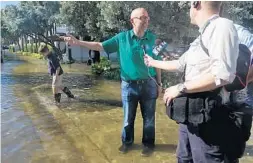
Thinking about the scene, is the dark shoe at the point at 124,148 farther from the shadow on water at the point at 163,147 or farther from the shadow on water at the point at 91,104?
the shadow on water at the point at 91,104

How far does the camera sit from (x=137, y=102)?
4.99 meters

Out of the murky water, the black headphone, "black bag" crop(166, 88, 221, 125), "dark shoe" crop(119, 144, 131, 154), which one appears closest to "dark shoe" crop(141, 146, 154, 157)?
"dark shoe" crop(119, 144, 131, 154)

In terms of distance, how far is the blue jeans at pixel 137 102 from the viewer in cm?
484

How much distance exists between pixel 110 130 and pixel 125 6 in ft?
Answer: 18.6

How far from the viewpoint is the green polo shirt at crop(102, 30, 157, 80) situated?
15.5 ft

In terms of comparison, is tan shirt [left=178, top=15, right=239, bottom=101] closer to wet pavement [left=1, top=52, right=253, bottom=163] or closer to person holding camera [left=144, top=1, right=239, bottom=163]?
person holding camera [left=144, top=1, right=239, bottom=163]

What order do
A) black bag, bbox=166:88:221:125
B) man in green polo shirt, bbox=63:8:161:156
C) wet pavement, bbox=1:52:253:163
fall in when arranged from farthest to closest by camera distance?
wet pavement, bbox=1:52:253:163 < man in green polo shirt, bbox=63:8:161:156 < black bag, bbox=166:88:221:125

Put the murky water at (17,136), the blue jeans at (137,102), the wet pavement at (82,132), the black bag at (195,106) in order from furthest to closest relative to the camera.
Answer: the murky water at (17,136)
the wet pavement at (82,132)
the blue jeans at (137,102)
the black bag at (195,106)

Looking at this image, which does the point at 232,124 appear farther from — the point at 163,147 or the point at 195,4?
the point at 163,147

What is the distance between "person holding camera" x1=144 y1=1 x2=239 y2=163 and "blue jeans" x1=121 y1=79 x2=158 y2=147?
2068 millimetres

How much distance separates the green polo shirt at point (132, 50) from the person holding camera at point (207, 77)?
2.02m

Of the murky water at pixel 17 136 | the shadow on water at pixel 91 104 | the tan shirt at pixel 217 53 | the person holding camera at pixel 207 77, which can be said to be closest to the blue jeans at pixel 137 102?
the murky water at pixel 17 136

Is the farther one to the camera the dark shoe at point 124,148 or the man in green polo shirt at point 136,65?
the dark shoe at point 124,148

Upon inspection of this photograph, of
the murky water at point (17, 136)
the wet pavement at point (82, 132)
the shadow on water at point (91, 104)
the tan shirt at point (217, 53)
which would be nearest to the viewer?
the tan shirt at point (217, 53)
